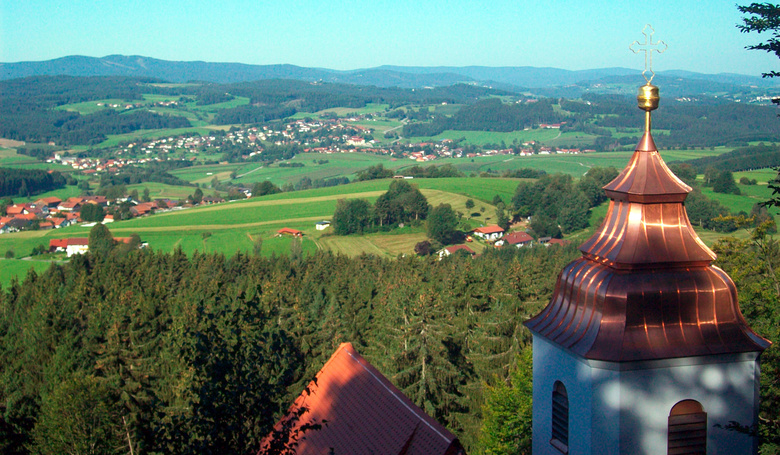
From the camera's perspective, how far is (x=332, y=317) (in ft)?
94.5

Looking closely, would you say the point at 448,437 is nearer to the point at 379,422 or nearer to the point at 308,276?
the point at 379,422

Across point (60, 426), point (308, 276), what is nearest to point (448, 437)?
point (60, 426)

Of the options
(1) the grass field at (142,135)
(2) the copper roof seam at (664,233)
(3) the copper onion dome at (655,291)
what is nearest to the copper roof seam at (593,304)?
(3) the copper onion dome at (655,291)

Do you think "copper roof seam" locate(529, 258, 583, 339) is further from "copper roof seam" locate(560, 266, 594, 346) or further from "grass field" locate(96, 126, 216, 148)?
"grass field" locate(96, 126, 216, 148)

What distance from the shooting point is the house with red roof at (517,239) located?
75438mm

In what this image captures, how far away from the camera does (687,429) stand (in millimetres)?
8086

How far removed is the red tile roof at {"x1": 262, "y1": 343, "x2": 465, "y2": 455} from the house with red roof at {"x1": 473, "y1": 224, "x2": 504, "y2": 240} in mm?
61967

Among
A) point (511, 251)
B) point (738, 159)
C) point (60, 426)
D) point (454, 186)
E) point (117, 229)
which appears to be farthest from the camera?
point (454, 186)

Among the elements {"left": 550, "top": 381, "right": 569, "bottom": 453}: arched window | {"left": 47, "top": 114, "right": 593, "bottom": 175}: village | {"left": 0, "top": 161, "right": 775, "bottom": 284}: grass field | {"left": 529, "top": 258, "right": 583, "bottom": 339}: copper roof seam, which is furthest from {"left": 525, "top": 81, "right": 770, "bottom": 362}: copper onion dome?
{"left": 47, "top": 114, "right": 593, "bottom": 175}: village

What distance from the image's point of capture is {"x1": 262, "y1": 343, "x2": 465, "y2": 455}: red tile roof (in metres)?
13.4

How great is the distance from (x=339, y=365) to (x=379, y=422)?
123 inches

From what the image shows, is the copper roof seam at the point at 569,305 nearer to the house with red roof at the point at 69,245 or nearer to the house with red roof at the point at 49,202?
the house with red roof at the point at 69,245

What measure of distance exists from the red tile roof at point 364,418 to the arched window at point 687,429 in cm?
538

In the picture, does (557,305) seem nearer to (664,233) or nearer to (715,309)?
(664,233)
